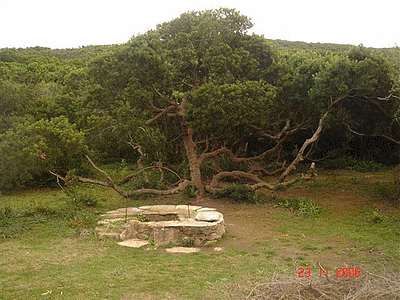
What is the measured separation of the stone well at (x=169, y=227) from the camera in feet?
29.7

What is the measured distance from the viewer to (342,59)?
1312 centimetres

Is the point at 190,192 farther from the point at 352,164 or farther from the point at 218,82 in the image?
the point at 352,164

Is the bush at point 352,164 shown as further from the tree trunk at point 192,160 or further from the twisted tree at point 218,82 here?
the tree trunk at point 192,160

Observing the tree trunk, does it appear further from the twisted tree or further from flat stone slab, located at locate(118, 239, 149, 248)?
flat stone slab, located at locate(118, 239, 149, 248)

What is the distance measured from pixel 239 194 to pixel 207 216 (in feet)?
12.3

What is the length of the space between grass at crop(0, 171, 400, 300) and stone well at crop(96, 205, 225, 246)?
0.36 metres

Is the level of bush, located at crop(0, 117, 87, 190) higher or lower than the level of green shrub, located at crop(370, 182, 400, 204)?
higher

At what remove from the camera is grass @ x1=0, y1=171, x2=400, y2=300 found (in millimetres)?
6418

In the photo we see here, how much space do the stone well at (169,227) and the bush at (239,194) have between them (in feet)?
8.99

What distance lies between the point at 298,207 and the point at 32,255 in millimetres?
7331

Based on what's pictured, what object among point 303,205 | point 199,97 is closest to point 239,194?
point 303,205

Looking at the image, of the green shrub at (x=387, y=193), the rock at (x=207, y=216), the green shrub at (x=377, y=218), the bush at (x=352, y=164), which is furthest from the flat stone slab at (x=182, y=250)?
the bush at (x=352, y=164)
